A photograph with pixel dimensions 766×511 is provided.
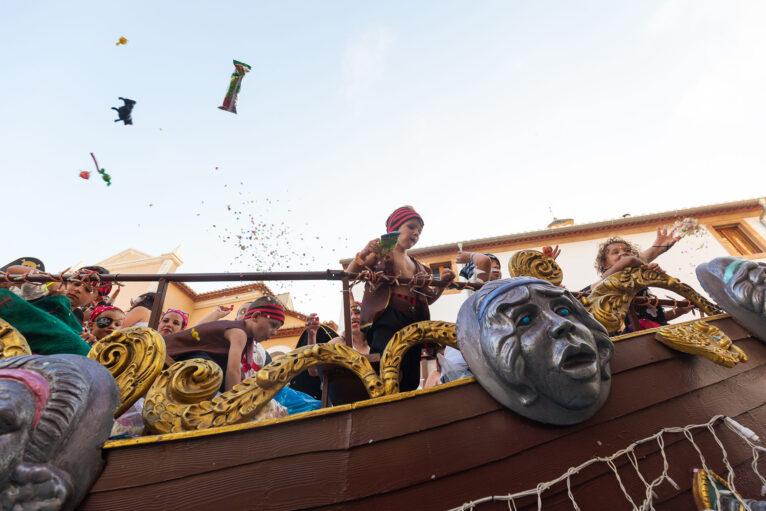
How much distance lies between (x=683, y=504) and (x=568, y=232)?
41.6 ft

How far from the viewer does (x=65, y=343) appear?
1.67m

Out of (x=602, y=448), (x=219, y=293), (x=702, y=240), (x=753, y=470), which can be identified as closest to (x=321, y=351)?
(x=602, y=448)

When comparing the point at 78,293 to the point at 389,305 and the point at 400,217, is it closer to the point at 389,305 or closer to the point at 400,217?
the point at 389,305

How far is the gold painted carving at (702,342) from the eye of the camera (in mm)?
1489

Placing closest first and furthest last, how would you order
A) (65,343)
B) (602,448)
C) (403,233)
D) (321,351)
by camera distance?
(602,448)
(321,351)
(65,343)
(403,233)

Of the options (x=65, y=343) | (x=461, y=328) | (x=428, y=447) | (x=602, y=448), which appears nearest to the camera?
(x=428, y=447)

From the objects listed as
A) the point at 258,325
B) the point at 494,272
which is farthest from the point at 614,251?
the point at 258,325

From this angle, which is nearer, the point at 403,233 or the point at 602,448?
the point at 602,448

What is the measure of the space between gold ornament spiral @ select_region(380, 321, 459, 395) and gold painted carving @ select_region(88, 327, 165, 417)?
2.65 feet

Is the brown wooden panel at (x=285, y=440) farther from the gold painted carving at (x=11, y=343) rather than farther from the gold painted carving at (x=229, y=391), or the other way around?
the gold painted carving at (x=11, y=343)

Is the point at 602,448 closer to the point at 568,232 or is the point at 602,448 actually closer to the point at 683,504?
the point at 683,504

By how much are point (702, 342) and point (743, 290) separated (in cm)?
57

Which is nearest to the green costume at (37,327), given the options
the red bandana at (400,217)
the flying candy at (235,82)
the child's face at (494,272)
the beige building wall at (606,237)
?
the flying candy at (235,82)

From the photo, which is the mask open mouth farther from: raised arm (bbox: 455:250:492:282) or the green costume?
the green costume
